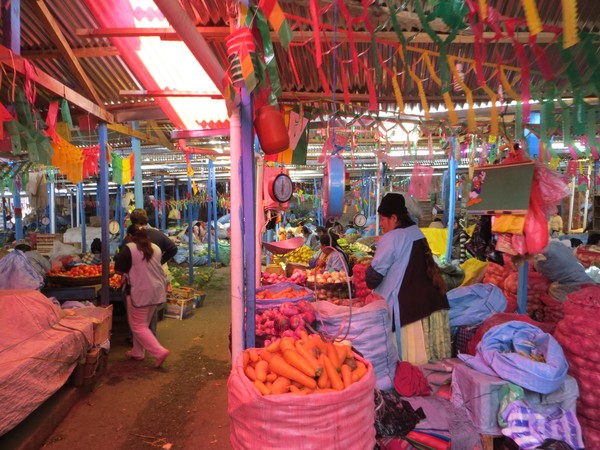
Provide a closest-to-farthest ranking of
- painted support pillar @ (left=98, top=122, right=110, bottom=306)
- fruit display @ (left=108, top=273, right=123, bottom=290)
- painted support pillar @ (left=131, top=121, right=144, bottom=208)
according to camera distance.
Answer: painted support pillar @ (left=98, top=122, right=110, bottom=306) < fruit display @ (left=108, top=273, right=123, bottom=290) < painted support pillar @ (left=131, top=121, right=144, bottom=208)

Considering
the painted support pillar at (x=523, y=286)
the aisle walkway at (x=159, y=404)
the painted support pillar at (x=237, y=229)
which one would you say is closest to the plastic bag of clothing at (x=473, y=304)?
the painted support pillar at (x=523, y=286)

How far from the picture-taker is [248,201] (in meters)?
2.47

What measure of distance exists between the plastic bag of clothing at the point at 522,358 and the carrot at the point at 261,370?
183cm

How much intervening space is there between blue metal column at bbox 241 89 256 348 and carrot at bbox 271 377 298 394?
64cm

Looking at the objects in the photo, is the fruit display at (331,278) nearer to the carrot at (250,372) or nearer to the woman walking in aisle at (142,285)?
the woman walking in aisle at (142,285)

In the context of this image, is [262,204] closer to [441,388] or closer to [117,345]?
[441,388]

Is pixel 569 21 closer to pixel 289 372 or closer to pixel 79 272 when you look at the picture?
pixel 289 372

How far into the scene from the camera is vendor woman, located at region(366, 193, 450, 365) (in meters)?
3.43

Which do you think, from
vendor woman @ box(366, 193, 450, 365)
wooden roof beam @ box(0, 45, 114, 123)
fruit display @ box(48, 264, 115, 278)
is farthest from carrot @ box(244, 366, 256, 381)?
fruit display @ box(48, 264, 115, 278)

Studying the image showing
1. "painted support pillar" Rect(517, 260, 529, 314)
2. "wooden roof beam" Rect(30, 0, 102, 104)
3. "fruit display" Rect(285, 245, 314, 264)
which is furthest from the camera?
"fruit display" Rect(285, 245, 314, 264)

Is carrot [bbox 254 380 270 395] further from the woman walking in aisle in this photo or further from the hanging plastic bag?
the woman walking in aisle

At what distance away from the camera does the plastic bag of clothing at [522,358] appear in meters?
2.64

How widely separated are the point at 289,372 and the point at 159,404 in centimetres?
291

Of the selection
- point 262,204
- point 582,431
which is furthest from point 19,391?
point 582,431
